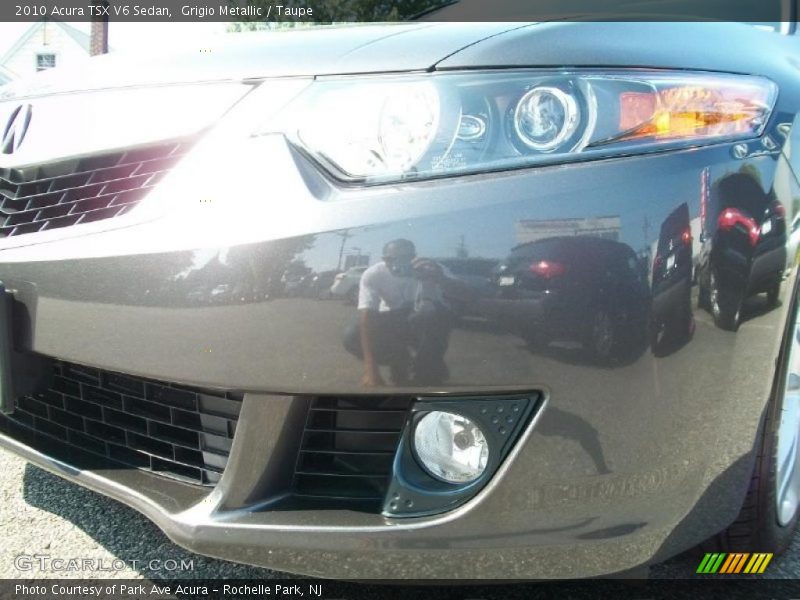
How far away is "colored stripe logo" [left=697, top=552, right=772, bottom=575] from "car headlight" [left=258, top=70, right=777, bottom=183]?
94 centimetres

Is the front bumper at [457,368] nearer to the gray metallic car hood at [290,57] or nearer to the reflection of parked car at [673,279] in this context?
the reflection of parked car at [673,279]

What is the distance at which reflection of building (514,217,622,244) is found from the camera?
1.27 metres

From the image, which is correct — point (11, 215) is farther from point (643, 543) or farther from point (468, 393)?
point (643, 543)

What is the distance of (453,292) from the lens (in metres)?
1.28

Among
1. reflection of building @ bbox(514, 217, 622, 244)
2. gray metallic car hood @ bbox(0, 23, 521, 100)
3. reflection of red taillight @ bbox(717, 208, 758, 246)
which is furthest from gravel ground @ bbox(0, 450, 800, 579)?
gray metallic car hood @ bbox(0, 23, 521, 100)

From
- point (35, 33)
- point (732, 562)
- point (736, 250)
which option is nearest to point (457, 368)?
point (736, 250)

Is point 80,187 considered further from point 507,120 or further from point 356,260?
point 507,120

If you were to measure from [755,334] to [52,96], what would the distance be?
1.63m

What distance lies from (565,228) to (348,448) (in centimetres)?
58

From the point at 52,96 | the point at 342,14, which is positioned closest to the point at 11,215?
the point at 52,96

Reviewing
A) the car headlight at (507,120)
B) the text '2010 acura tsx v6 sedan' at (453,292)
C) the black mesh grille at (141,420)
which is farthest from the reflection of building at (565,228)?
the black mesh grille at (141,420)

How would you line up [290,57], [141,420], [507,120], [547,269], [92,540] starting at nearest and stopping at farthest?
1. [547,269]
2. [507,120]
3. [290,57]
4. [141,420]
5. [92,540]

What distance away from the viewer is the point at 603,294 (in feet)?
4.18

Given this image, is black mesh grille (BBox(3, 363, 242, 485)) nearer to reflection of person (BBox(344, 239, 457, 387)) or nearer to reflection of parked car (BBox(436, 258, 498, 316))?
reflection of person (BBox(344, 239, 457, 387))
